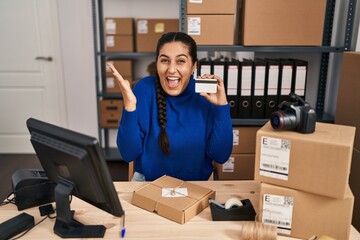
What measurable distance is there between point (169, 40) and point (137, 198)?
73 cm

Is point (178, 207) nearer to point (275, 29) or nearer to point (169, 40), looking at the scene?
point (169, 40)

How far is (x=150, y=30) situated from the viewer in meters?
3.12

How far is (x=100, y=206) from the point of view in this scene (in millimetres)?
1040

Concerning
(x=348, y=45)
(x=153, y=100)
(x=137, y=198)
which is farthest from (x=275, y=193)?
(x=348, y=45)

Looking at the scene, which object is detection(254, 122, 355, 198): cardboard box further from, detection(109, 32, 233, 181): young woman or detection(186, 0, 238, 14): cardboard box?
detection(186, 0, 238, 14): cardboard box

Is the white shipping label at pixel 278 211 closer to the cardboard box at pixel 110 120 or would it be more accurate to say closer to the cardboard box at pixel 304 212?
the cardboard box at pixel 304 212

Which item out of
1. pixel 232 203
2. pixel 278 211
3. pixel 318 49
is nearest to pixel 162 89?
pixel 232 203

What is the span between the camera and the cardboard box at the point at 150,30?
10.2ft

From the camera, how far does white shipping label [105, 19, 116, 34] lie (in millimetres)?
3107

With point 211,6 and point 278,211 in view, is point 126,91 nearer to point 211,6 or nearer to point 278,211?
point 278,211

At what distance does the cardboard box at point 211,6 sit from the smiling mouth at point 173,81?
0.75 meters

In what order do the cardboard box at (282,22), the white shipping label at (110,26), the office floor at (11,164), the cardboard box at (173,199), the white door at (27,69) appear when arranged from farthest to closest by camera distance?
the white door at (27,69)
the white shipping label at (110,26)
the office floor at (11,164)
the cardboard box at (282,22)
the cardboard box at (173,199)

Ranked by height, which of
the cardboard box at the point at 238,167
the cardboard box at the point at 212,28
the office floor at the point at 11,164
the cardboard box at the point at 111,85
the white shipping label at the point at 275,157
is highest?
the cardboard box at the point at 212,28

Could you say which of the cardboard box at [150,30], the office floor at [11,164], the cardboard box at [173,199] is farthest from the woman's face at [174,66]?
the office floor at [11,164]
